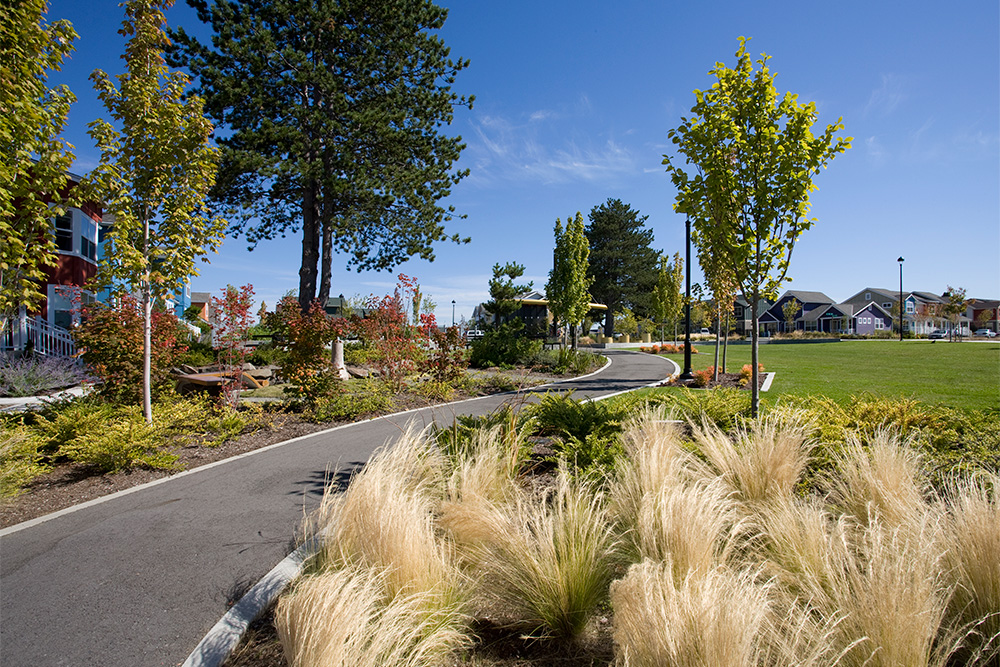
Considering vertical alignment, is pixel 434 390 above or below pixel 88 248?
below

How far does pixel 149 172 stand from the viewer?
7688mm

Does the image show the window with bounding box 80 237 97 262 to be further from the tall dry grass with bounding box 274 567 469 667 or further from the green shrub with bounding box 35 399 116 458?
the tall dry grass with bounding box 274 567 469 667

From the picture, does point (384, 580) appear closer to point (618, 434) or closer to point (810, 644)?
point (810, 644)

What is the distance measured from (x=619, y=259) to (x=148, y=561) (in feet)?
160

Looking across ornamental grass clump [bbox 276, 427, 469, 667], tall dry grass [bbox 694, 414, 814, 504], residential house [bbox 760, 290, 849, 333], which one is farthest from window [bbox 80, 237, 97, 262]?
residential house [bbox 760, 290, 849, 333]

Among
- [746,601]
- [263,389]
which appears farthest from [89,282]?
[746,601]

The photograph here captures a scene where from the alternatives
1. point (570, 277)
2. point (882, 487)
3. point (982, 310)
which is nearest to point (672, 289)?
point (570, 277)

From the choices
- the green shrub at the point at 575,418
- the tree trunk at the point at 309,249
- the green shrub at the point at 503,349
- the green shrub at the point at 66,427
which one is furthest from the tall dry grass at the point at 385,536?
the green shrub at the point at 503,349

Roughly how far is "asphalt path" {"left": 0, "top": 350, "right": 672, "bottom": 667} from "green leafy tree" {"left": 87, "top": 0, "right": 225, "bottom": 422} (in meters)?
2.68

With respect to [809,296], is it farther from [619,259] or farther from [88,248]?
[88,248]

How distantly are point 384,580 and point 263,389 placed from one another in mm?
12120

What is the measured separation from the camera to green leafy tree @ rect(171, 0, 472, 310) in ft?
48.8

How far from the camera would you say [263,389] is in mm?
13328

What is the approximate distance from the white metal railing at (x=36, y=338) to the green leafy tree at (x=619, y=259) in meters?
40.7
